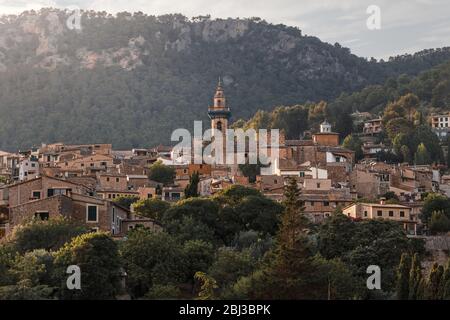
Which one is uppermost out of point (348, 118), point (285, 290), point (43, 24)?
point (43, 24)

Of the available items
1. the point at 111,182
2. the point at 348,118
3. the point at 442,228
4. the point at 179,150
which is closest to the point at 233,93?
the point at 348,118

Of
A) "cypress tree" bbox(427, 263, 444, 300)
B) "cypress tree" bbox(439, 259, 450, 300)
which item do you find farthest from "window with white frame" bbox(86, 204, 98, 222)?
"cypress tree" bbox(439, 259, 450, 300)

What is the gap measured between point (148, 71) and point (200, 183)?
102m

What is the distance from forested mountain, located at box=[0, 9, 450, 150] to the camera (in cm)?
13225

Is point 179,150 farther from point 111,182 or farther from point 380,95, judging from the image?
point 380,95

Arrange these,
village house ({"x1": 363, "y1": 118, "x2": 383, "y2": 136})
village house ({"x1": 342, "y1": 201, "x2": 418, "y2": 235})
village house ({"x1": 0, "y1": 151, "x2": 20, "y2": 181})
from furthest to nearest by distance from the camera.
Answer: village house ({"x1": 363, "y1": 118, "x2": 383, "y2": 136}), village house ({"x1": 0, "y1": 151, "x2": 20, "y2": 181}), village house ({"x1": 342, "y1": 201, "x2": 418, "y2": 235})

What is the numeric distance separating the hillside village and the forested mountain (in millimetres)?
42380

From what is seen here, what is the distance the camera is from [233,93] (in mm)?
158000

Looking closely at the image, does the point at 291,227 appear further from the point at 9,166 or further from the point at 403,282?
the point at 9,166

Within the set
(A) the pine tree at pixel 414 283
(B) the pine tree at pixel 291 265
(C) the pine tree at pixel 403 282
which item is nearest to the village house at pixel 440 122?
(C) the pine tree at pixel 403 282

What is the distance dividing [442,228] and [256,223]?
11.5m

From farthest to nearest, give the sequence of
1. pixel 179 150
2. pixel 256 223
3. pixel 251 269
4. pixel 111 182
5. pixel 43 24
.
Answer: pixel 43 24 < pixel 179 150 < pixel 111 182 < pixel 256 223 < pixel 251 269

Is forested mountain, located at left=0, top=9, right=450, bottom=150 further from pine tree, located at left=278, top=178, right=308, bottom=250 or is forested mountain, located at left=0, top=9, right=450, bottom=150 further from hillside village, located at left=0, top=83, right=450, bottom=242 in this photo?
pine tree, located at left=278, top=178, right=308, bottom=250

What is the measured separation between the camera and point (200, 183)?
63938 millimetres
